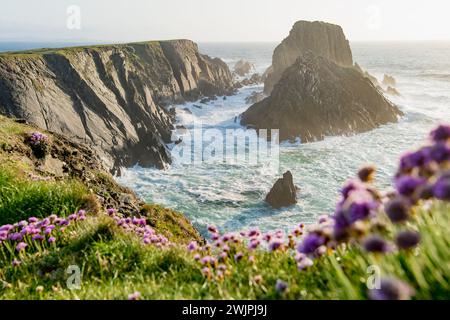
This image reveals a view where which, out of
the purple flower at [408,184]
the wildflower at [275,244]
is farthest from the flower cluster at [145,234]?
the purple flower at [408,184]

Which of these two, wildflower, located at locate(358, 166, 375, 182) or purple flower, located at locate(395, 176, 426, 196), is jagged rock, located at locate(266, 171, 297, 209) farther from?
purple flower, located at locate(395, 176, 426, 196)

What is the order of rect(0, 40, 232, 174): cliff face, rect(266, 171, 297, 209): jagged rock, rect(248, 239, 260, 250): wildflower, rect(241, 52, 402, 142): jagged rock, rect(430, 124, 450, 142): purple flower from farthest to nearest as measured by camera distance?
rect(241, 52, 402, 142): jagged rock, rect(0, 40, 232, 174): cliff face, rect(266, 171, 297, 209): jagged rock, rect(248, 239, 260, 250): wildflower, rect(430, 124, 450, 142): purple flower

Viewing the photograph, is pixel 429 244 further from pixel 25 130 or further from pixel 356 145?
pixel 356 145

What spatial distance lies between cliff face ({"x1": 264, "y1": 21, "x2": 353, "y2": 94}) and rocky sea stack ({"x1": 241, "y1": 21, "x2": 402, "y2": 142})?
27.7 meters

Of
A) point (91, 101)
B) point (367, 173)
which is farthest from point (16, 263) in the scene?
point (91, 101)

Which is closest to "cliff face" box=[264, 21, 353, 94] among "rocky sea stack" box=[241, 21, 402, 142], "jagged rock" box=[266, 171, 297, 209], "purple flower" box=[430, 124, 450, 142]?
"rocky sea stack" box=[241, 21, 402, 142]

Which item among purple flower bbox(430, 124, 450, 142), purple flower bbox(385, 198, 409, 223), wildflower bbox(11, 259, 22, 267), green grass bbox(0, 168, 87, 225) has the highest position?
purple flower bbox(430, 124, 450, 142)

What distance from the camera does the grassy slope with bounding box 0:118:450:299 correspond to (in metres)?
3.11

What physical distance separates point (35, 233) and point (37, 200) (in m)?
1.87

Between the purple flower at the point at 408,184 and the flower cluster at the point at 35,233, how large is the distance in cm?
498

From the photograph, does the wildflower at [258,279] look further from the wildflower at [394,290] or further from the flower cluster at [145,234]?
the flower cluster at [145,234]

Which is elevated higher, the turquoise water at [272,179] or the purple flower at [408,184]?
the purple flower at [408,184]

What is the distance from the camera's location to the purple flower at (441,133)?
2.81m
